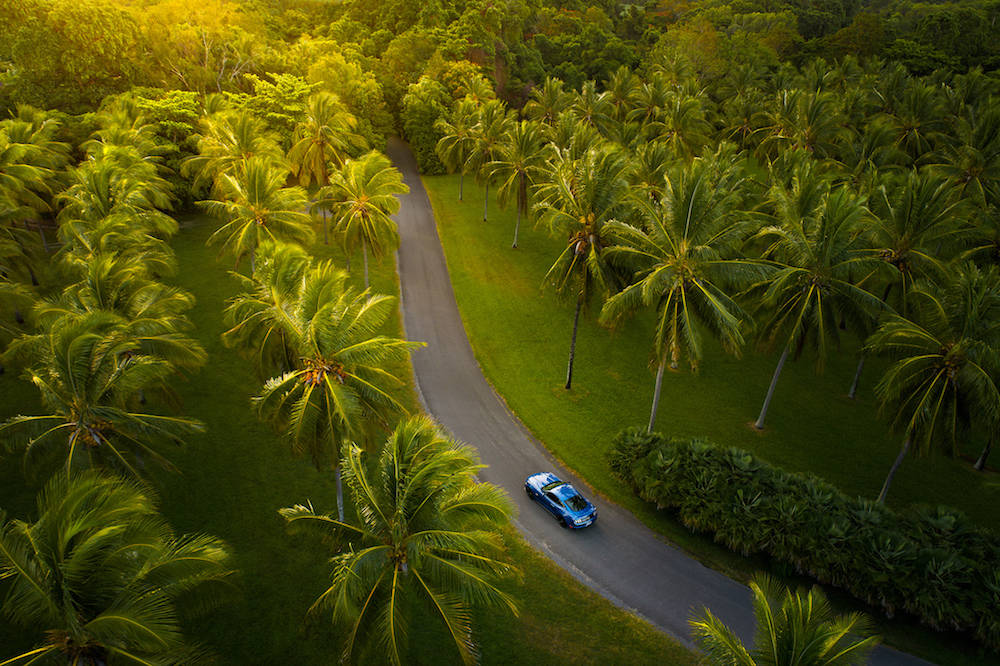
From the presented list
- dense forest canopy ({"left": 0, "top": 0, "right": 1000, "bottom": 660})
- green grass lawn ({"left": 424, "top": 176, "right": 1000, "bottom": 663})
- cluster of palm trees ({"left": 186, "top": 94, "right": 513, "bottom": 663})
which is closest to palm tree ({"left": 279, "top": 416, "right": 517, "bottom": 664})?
cluster of palm trees ({"left": 186, "top": 94, "right": 513, "bottom": 663})

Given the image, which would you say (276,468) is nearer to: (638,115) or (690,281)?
(690,281)

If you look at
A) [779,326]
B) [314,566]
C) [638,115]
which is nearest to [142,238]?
[314,566]

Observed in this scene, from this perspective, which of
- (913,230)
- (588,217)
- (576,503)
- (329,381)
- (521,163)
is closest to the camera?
(329,381)

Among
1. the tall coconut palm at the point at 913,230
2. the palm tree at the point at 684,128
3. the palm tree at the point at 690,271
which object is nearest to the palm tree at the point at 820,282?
the palm tree at the point at 690,271

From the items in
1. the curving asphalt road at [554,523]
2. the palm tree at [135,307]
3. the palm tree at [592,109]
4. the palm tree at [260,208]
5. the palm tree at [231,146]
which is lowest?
the curving asphalt road at [554,523]

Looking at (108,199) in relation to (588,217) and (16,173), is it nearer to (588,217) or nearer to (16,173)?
(16,173)

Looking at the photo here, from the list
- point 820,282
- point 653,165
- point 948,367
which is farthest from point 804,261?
point 653,165

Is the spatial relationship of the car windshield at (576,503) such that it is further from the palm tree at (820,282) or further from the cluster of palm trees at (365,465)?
the palm tree at (820,282)
